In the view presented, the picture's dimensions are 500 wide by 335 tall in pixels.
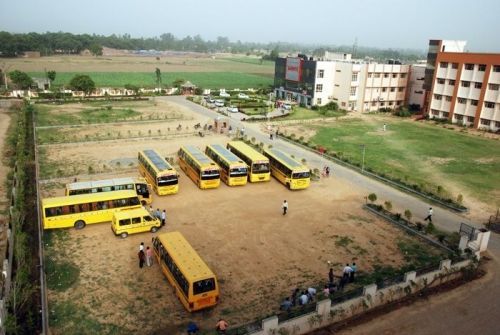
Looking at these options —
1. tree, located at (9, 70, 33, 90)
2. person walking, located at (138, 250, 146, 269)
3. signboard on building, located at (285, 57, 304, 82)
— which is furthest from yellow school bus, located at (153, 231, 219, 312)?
tree, located at (9, 70, 33, 90)

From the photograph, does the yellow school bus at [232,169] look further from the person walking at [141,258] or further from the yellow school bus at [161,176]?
the person walking at [141,258]

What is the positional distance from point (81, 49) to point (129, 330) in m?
200

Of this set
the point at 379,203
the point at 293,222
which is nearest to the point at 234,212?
the point at 293,222

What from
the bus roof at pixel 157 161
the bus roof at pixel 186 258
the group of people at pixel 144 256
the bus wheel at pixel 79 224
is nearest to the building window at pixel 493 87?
the bus roof at pixel 157 161

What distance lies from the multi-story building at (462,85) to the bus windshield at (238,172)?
4428 centimetres

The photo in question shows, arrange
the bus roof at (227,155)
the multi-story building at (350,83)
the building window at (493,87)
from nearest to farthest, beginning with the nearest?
the bus roof at (227,155)
the building window at (493,87)
the multi-story building at (350,83)

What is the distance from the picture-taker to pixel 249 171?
1330 inches

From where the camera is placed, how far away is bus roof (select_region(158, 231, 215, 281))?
17750 millimetres

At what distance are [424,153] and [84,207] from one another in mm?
36943

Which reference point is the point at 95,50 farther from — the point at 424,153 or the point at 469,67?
the point at 424,153

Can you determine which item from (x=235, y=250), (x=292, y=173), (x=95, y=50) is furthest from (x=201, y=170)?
(x=95, y=50)

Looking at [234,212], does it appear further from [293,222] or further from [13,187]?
[13,187]

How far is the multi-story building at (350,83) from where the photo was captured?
235ft

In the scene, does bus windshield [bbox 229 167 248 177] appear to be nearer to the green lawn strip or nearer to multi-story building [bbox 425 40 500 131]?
multi-story building [bbox 425 40 500 131]
